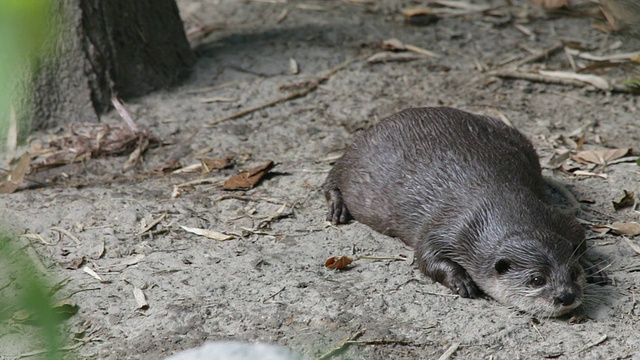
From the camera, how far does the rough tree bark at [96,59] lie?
5469mm

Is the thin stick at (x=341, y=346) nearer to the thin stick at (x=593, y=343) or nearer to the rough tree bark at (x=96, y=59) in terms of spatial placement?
the thin stick at (x=593, y=343)

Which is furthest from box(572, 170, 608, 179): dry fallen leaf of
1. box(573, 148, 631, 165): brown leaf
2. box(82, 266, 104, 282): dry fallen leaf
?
box(82, 266, 104, 282): dry fallen leaf

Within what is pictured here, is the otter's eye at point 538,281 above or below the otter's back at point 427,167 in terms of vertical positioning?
below

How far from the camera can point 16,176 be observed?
495 cm

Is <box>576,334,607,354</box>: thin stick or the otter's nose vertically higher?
the otter's nose

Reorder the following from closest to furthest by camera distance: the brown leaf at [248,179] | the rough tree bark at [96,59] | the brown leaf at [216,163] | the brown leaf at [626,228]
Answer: the brown leaf at [626,228], the brown leaf at [248,179], the brown leaf at [216,163], the rough tree bark at [96,59]

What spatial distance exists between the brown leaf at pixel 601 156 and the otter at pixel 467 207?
647mm

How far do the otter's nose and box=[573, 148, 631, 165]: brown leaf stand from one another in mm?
1707

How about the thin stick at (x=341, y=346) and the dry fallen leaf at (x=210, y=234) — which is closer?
the thin stick at (x=341, y=346)

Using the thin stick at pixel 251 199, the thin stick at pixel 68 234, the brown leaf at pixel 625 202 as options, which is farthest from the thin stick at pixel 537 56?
the thin stick at pixel 68 234

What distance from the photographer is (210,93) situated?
605 centimetres

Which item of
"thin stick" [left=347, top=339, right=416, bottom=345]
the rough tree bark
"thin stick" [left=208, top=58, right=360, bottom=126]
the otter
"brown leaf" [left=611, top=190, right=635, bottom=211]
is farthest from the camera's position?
"thin stick" [left=208, top=58, right=360, bottom=126]

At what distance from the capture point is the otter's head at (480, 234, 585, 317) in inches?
134

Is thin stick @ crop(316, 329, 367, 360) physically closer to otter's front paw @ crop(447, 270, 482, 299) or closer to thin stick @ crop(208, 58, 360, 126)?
otter's front paw @ crop(447, 270, 482, 299)
